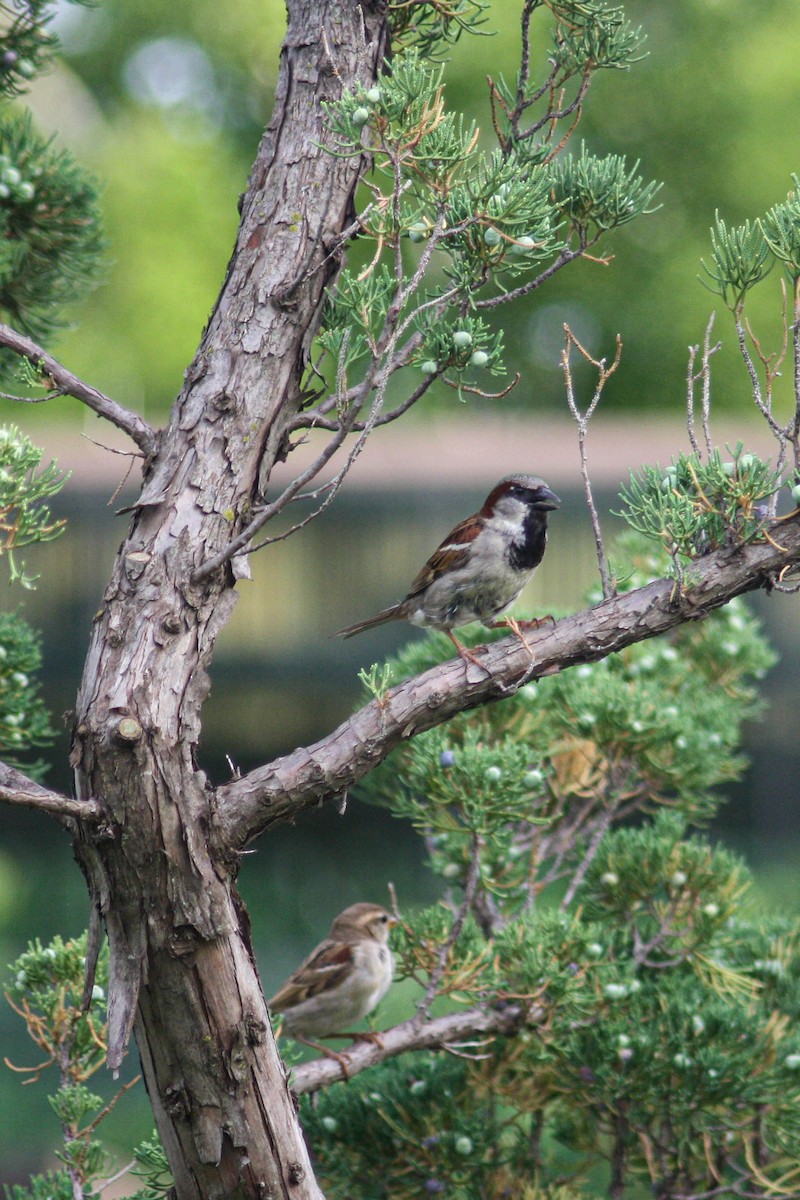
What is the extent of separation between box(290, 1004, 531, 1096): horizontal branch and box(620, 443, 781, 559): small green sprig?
1250 mm

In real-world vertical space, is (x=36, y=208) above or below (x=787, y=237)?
above

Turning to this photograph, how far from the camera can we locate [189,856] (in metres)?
1.92

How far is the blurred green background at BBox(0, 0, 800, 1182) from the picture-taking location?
6836 millimetres

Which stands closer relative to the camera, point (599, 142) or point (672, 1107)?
point (672, 1107)

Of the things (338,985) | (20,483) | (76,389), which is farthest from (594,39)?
(338,985)

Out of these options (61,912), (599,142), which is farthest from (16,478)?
(599,142)

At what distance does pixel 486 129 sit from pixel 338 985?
13844mm

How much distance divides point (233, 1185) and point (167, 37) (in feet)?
61.7

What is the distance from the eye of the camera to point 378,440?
27.5ft

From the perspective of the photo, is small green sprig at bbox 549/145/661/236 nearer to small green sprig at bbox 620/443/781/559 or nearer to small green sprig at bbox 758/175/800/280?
small green sprig at bbox 758/175/800/280

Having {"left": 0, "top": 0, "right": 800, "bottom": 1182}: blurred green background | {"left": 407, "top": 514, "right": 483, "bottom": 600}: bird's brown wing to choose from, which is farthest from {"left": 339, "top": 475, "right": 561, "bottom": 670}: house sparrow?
{"left": 0, "top": 0, "right": 800, "bottom": 1182}: blurred green background

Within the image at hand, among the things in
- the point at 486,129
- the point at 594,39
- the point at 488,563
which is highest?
the point at 486,129

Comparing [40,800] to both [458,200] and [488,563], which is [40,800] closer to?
[458,200]

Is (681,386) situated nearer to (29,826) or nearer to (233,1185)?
(29,826)
